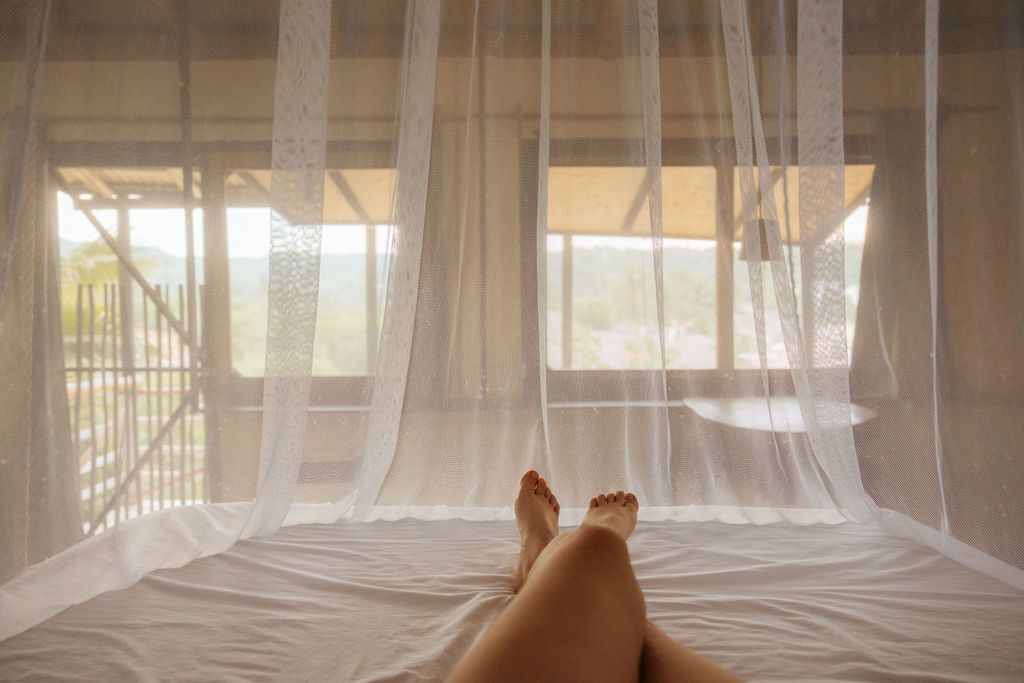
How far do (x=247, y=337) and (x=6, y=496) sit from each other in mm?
642

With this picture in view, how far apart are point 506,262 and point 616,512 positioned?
71 cm

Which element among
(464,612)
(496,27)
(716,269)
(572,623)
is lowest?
(464,612)

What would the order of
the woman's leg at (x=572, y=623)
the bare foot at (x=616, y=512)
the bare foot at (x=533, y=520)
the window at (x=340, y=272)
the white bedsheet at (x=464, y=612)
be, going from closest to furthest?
the woman's leg at (x=572, y=623) → the white bedsheet at (x=464, y=612) → the bare foot at (x=533, y=520) → the bare foot at (x=616, y=512) → the window at (x=340, y=272)

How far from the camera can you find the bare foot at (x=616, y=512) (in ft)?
4.56

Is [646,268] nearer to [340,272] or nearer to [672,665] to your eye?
[340,272]

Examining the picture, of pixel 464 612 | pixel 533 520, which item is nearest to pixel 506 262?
pixel 533 520

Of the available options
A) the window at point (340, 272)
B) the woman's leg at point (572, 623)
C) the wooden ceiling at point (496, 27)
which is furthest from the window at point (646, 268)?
the woman's leg at point (572, 623)

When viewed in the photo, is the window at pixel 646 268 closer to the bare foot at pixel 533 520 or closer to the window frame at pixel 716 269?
the window frame at pixel 716 269

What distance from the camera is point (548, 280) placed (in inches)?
69.3

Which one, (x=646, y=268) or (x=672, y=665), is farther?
(x=646, y=268)

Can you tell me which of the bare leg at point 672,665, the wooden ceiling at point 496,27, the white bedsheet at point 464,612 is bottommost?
the white bedsheet at point 464,612

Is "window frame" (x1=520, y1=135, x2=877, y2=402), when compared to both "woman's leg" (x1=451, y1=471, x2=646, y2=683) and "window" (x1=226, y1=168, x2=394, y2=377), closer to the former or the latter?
"window" (x1=226, y1=168, x2=394, y2=377)

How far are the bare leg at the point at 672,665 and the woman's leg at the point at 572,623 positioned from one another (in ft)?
0.08

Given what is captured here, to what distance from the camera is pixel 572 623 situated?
0.80 m
